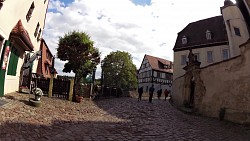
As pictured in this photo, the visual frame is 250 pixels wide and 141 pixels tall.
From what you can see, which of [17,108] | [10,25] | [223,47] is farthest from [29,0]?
[223,47]

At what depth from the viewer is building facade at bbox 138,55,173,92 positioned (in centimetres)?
5306

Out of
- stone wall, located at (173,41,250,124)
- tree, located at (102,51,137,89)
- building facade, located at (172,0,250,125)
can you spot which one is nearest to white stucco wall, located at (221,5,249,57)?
building facade, located at (172,0,250,125)

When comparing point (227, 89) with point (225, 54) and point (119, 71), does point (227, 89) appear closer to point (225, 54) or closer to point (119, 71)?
point (225, 54)

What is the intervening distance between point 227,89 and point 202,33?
2474 centimetres

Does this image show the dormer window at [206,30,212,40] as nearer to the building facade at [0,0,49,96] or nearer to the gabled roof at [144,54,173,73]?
the gabled roof at [144,54,173,73]

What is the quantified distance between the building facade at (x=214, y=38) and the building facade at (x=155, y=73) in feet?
50.7

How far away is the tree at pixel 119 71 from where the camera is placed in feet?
180

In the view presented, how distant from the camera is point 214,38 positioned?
109 feet

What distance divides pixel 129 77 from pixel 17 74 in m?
40.9

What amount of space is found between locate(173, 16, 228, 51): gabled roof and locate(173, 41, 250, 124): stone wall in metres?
18.5

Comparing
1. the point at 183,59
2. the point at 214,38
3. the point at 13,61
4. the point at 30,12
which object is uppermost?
the point at 214,38

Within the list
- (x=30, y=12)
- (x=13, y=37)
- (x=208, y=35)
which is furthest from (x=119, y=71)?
(x=13, y=37)

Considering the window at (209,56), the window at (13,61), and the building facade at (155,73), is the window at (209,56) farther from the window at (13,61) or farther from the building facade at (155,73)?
the window at (13,61)

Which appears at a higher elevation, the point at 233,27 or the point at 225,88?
the point at 233,27
